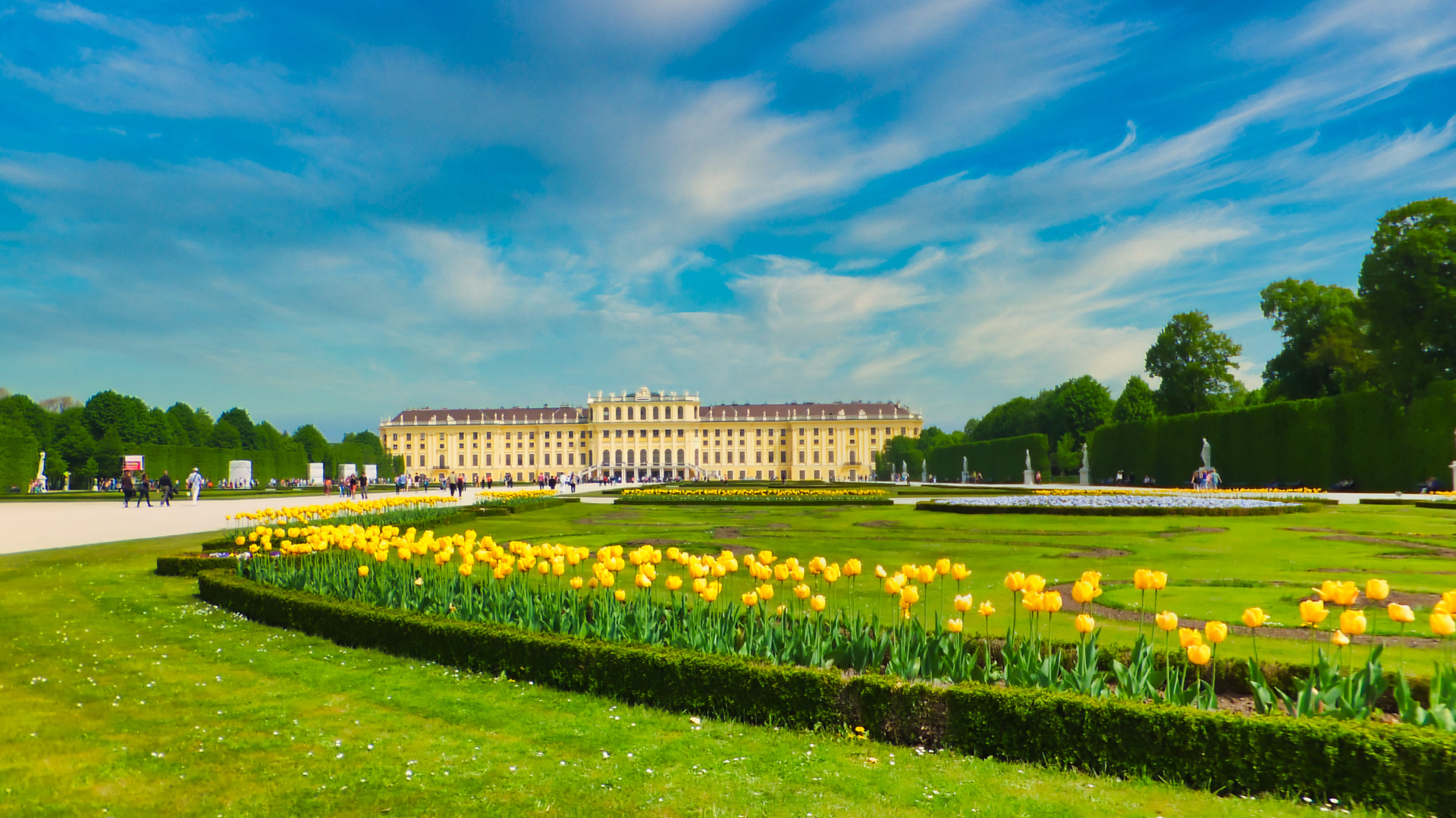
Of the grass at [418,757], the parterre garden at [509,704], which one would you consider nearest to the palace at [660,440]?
the parterre garden at [509,704]

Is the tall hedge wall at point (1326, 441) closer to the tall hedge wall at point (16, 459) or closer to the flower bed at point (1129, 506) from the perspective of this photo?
the flower bed at point (1129, 506)

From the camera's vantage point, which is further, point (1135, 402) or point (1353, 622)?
point (1135, 402)

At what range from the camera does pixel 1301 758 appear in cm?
293

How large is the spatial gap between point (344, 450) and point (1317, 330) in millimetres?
74987

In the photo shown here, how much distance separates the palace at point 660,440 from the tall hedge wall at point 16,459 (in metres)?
64.8

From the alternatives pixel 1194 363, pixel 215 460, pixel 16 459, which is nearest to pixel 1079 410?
pixel 1194 363

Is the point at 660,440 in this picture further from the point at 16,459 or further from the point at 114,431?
the point at 16,459

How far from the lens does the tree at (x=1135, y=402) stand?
51500 millimetres

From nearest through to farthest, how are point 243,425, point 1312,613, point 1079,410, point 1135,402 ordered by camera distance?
point 1312,613 < point 1135,402 < point 1079,410 < point 243,425

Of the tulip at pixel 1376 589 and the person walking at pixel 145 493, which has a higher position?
the tulip at pixel 1376 589

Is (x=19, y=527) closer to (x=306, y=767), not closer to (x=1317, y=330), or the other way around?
(x=306, y=767)

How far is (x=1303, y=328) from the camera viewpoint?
40.2 m

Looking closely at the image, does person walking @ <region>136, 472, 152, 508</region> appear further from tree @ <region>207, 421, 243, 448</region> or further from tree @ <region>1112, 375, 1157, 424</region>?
tree @ <region>1112, 375, 1157, 424</region>

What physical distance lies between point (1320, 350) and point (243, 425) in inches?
3652
